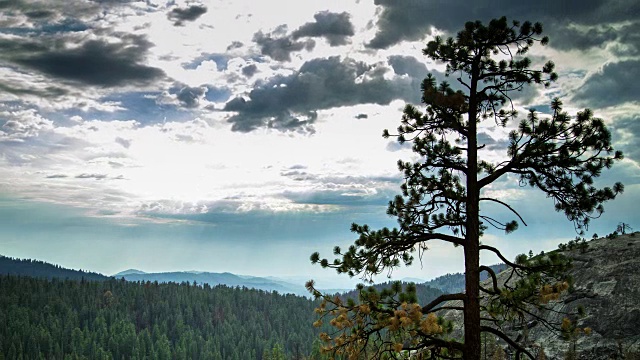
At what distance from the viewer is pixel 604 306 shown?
27500mm

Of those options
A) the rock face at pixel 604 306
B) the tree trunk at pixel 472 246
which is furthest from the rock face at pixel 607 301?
the tree trunk at pixel 472 246

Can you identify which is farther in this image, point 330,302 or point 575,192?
point 575,192

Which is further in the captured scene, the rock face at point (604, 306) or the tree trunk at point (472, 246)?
the rock face at point (604, 306)

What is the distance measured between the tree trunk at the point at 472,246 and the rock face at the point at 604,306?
16327 mm

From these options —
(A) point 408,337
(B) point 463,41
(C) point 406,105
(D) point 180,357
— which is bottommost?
(D) point 180,357

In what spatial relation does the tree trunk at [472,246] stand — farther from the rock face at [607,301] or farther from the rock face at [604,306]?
the rock face at [604,306]

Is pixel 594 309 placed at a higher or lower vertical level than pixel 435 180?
lower

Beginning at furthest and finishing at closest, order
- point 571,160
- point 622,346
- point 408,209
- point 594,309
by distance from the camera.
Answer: point 594,309, point 622,346, point 408,209, point 571,160

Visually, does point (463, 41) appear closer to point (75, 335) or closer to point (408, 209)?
point (408, 209)

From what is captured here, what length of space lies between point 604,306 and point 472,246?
20101mm

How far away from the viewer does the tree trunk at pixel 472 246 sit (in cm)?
1189

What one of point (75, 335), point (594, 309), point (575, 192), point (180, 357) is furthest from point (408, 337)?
point (75, 335)

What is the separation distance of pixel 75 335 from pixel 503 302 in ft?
718

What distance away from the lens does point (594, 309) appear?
27.7 metres
